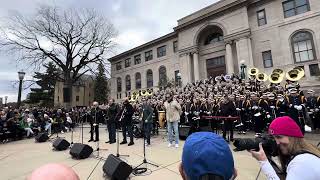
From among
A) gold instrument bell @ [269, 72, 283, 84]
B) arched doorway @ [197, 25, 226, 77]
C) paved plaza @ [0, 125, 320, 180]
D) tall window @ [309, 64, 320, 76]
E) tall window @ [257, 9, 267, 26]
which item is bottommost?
paved plaza @ [0, 125, 320, 180]

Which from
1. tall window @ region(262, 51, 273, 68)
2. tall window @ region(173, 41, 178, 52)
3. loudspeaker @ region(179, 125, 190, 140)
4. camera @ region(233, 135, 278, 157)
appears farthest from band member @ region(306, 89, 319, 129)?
tall window @ region(173, 41, 178, 52)

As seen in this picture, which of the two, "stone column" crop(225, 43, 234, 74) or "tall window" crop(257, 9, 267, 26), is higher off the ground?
"tall window" crop(257, 9, 267, 26)

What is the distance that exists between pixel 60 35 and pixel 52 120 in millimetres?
17624

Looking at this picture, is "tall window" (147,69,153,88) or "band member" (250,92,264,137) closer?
"band member" (250,92,264,137)

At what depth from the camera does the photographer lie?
164 centimetres

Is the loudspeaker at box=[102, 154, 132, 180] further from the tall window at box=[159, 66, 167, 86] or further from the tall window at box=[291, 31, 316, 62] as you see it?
the tall window at box=[159, 66, 167, 86]

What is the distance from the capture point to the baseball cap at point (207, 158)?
100cm

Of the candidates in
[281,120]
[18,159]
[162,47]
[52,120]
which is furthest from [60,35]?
[281,120]

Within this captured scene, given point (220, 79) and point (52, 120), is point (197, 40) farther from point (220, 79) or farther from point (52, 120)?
point (52, 120)

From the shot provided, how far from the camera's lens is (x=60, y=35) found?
29688mm

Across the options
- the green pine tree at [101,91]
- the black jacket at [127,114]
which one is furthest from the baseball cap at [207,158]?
the green pine tree at [101,91]

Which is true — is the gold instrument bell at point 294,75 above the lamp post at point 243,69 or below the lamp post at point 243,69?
below

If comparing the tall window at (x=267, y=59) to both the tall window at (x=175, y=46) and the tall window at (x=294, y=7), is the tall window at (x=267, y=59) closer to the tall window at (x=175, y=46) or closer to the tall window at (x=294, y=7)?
the tall window at (x=294, y=7)

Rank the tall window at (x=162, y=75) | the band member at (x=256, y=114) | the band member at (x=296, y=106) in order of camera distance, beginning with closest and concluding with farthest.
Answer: the band member at (x=296, y=106) → the band member at (x=256, y=114) → the tall window at (x=162, y=75)
